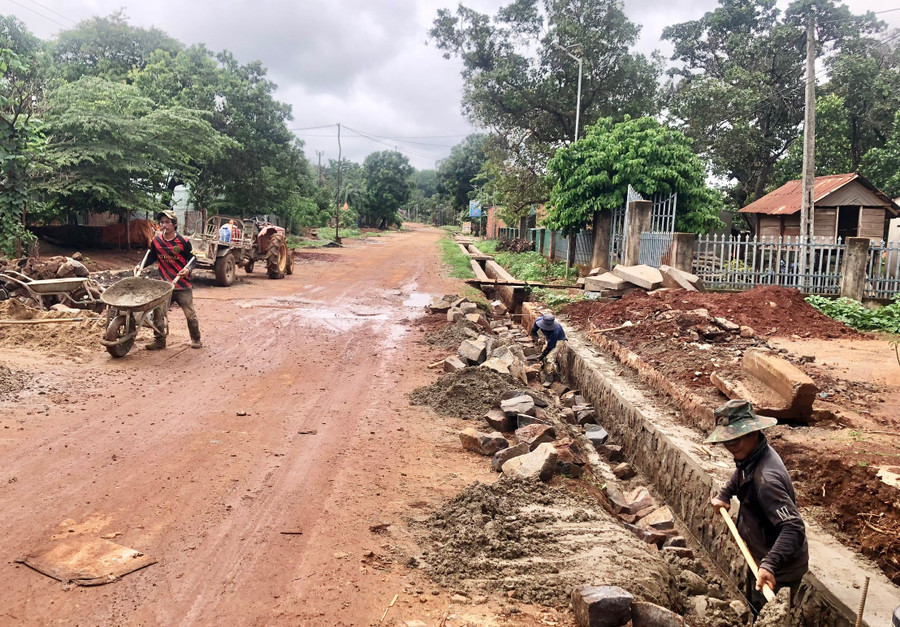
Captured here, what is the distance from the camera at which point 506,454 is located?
6055 mm

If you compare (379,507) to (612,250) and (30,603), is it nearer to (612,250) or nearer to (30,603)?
(30,603)

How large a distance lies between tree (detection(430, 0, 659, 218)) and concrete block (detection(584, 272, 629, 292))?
42.2 feet

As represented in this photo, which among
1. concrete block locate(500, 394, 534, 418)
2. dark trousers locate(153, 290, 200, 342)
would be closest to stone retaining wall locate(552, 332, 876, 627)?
concrete block locate(500, 394, 534, 418)

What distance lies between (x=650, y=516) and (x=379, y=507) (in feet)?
8.06

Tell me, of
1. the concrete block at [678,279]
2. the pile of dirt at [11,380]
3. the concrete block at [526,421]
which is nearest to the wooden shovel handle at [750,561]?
the concrete block at [526,421]

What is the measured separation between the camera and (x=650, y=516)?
577 cm

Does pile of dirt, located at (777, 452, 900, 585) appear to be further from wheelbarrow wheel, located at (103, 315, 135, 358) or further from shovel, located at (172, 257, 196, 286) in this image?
wheelbarrow wheel, located at (103, 315, 135, 358)

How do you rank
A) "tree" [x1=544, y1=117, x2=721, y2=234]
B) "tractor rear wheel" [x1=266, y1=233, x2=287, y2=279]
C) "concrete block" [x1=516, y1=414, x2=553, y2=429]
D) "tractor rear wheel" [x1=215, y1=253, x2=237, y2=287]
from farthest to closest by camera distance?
1. "tractor rear wheel" [x1=266, y1=233, x2=287, y2=279]
2. "tree" [x1=544, y1=117, x2=721, y2=234]
3. "tractor rear wheel" [x1=215, y1=253, x2=237, y2=287]
4. "concrete block" [x1=516, y1=414, x2=553, y2=429]

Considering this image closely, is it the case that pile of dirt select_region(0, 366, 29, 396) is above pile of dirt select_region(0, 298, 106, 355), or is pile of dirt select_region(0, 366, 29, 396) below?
below

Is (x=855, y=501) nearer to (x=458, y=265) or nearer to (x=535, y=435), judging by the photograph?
(x=535, y=435)

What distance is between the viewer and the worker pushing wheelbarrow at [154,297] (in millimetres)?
8812

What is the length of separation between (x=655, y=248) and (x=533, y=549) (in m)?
13.9

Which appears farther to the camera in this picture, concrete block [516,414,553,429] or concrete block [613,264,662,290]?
concrete block [613,264,662,290]

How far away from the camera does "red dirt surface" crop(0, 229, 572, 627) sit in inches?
139
